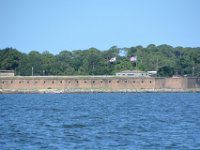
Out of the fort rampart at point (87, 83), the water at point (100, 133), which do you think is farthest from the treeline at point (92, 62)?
the water at point (100, 133)

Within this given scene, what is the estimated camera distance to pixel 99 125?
112 ft

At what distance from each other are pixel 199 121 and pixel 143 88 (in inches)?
2454

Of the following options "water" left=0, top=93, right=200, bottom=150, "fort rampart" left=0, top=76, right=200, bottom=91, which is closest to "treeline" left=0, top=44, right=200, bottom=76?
"fort rampart" left=0, top=76, right=200, bottom=91

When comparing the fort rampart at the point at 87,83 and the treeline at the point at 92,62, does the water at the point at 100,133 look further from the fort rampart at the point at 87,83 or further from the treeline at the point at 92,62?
the treeline at the point at 92,62

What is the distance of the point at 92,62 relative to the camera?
410ft

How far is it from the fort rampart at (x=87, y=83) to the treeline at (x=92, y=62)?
1311cm

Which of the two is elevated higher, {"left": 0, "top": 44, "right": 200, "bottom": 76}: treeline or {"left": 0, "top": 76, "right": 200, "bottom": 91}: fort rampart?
{"left": 0, "top": 44, "right": 200, "bottom": 76}: treeline

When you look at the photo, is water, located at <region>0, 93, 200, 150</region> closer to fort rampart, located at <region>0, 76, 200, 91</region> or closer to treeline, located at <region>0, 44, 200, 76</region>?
fort rampart, located at <region>0, 76, 200, 91</region>

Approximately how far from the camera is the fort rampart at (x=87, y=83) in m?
94.6

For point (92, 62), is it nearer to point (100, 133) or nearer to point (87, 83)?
point (87, 83)

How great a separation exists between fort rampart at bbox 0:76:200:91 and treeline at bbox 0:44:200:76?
1311 cm

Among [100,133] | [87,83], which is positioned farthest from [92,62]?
[100,133]

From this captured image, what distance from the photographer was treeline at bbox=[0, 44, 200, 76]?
117 metres

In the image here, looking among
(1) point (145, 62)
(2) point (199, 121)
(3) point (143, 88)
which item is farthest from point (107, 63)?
(2) point (199, 121)
